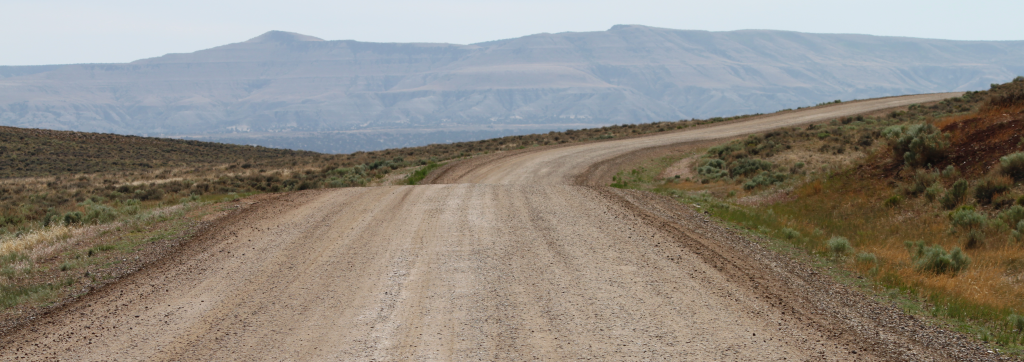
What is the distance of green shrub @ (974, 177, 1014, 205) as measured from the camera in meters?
11.7

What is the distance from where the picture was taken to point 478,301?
7402 mm

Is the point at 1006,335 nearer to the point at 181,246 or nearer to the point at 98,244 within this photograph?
the point at 181,246

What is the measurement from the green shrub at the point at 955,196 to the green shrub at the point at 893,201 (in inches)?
33.7

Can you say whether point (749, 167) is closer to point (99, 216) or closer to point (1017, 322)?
point (1017, 322)

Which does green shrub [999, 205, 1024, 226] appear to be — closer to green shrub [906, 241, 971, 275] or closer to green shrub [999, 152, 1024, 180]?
Result: green shrub [999, 152, 1024, 180]

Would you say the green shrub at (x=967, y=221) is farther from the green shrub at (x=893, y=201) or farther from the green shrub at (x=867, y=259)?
the green shrub at (x=867, y=259)

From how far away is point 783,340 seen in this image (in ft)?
20.1

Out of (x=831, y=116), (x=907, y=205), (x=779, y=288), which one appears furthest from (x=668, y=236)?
(x=831, y=116)

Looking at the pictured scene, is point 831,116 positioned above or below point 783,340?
above

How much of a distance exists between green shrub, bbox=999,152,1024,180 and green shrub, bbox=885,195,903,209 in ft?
6.01

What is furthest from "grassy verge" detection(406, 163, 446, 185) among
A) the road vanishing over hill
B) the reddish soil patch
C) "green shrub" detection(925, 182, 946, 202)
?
the reddish soil patch

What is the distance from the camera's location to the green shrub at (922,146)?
14367 millimetres

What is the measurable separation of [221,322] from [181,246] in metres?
4.88

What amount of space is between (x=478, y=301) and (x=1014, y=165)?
11254mm
